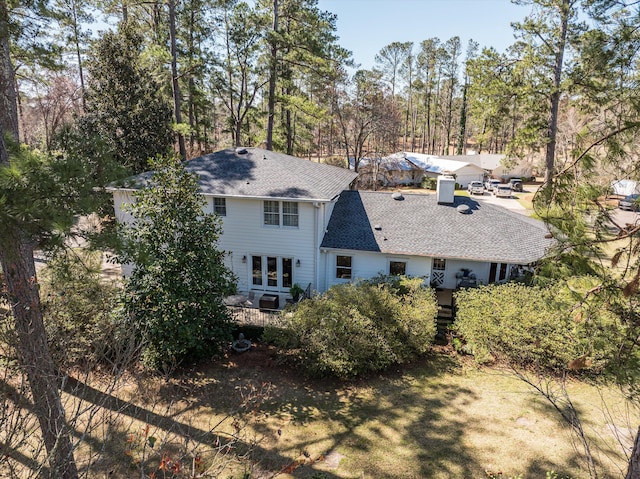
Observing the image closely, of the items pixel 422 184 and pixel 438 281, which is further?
pixel 422 184

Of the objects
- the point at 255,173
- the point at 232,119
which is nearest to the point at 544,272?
the point at 255,173

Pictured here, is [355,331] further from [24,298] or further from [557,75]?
[557,75]

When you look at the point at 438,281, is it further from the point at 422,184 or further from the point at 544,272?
the point at 422,184

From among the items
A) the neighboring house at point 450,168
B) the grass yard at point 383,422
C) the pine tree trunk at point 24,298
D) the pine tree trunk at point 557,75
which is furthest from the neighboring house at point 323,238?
the neighboring house at point 450,168

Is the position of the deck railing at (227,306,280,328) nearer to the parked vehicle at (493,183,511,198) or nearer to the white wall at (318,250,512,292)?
the white wall at (318,250,512,292)

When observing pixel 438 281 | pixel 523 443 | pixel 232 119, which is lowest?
pixel 523 443

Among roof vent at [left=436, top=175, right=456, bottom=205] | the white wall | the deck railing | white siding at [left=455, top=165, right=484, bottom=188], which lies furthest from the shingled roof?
white siding at [left=455, top=165, right=484, bottom=188]

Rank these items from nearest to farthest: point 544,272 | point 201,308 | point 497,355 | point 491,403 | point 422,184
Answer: point 544,272
point 491,403
point 201,308
point 497,355
point 422,184

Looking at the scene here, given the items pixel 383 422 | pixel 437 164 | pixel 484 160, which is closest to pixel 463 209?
pixel 383 422

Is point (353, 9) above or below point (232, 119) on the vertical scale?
above
